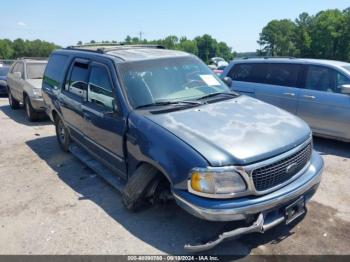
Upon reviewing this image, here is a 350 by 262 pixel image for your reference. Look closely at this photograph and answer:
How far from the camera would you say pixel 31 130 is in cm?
825

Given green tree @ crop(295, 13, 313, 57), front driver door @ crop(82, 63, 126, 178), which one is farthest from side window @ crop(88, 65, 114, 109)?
green tree @ crop(295, 13, 313, 57)

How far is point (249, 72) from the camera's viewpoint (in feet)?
25.3

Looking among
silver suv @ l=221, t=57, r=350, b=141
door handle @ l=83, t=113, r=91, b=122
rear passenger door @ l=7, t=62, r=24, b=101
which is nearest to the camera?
door handle @ l=83, t=113, r=91, b=122

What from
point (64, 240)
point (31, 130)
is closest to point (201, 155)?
point (64, 240)

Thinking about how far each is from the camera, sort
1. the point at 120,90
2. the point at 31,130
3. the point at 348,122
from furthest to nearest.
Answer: the point at 31,130
the point at 348,122
the point at 120,90

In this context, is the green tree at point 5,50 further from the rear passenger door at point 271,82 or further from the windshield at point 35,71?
the rear passenger door at point 271,82

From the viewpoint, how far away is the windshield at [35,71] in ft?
32.2

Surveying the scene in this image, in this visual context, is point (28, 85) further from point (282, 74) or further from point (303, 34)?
point (303, 34)

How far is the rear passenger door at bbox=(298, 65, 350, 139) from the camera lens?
6.07m

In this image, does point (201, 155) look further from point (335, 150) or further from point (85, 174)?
point (335, 150)

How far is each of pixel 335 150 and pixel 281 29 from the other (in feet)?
280

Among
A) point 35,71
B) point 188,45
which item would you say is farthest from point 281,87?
point 188,45

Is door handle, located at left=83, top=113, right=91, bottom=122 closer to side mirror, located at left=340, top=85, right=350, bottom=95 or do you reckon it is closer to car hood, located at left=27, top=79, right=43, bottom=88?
side mirror, located at left=340, top=85, right=350, bottom=95

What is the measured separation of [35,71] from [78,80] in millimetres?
5758
